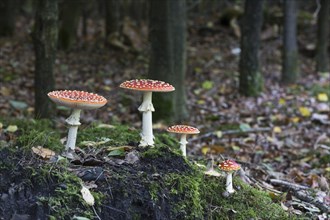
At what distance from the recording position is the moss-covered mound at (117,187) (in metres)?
3.67

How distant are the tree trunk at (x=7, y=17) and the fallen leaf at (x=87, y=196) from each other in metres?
14.2

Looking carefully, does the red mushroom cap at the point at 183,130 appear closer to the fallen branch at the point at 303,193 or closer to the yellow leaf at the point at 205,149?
the fallen branch at the point at 303,193

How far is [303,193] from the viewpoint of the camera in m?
5.50

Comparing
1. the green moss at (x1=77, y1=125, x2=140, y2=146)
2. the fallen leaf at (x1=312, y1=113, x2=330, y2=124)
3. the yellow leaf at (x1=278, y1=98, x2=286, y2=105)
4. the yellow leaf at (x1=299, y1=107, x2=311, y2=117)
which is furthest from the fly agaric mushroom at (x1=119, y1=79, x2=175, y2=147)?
the yellow leaf at (x1=278, y1=98, x2=286, y2=105)

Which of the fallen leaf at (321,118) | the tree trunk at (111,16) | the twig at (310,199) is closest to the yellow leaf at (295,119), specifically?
the fallen leaf at (321,118)

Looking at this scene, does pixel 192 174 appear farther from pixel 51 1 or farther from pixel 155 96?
pixel 155 96

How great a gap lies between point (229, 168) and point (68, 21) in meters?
12.9

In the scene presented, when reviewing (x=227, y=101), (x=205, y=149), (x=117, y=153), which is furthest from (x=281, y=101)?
(x=117, y=153)

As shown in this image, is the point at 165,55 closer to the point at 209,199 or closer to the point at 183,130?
the point at 183,130

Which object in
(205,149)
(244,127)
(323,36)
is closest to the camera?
(205,149)

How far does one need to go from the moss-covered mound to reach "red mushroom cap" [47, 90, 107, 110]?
0.47 meters

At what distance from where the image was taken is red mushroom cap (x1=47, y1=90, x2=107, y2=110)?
3.99 metres

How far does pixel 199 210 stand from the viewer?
4.21 meters

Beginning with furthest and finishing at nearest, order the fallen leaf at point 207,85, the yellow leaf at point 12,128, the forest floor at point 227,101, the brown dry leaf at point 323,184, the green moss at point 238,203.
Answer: the fallen leaf at point 207,85, the forest floor at point 227,101, the yellow leaf at point 12,128, the brown dry leaf at point 323,184, the green moss at point 238,203
